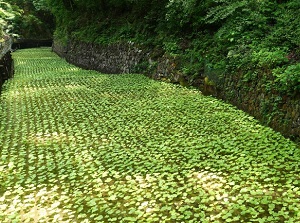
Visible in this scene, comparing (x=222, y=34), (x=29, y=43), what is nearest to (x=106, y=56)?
(x=222, y=34)

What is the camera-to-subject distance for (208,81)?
12539 millimetres

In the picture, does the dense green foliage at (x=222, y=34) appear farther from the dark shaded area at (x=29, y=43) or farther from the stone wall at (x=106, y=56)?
the dark shaded area at (x=29, y=43)

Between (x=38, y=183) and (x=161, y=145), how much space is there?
117 inches

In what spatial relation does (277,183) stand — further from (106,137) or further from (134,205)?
(106,137)

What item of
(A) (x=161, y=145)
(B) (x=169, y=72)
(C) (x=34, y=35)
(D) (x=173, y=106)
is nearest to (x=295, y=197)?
(A) (x=161, y=145)

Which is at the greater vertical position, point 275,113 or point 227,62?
point 227,62

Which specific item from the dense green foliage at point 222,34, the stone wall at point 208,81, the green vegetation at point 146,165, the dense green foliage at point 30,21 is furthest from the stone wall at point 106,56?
the dense green foliage at point 30,21

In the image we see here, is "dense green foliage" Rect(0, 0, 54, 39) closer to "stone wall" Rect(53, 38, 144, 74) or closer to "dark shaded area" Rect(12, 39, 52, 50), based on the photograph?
"dark shaded area" Rect(12, 39, 52, 50)

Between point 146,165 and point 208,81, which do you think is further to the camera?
point 208,81

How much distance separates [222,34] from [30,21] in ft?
154

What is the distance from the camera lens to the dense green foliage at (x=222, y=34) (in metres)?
8.97

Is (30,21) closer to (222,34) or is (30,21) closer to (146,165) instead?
(222,34)

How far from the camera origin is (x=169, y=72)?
15.7 metres

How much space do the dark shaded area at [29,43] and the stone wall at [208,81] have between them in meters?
23.6
